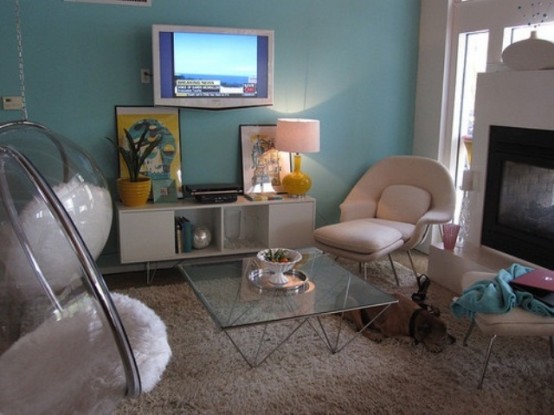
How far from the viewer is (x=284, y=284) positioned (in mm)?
A: 2781

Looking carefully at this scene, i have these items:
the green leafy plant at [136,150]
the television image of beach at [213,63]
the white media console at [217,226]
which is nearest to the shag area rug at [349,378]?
the white media console at [217,226]

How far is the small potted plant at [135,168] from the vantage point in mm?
3742

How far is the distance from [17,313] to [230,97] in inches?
110

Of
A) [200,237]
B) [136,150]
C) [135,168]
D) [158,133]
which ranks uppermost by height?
[158,133]

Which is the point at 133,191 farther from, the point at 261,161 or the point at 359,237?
the point at 359,237

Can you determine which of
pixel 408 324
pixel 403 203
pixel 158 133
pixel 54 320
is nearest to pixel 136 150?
pixel 158 133

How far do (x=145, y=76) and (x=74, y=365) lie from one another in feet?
9.34

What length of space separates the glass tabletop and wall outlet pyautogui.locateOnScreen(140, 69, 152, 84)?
1531 mm

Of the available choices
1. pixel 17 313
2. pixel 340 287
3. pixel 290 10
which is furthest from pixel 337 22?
pixel 17 313

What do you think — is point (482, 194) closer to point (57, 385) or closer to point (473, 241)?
point (473, 241)

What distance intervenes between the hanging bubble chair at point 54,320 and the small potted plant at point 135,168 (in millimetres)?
1995

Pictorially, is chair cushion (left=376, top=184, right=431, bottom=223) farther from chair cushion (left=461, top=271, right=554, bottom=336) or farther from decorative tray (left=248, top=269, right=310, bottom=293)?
chair cushion (left=461, top=271, right=554, bottom=336)

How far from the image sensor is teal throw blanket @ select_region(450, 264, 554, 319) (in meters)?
2.45

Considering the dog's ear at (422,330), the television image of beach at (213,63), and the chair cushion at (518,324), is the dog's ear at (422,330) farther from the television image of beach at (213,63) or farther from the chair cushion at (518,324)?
the television image of beach at (213,63)
